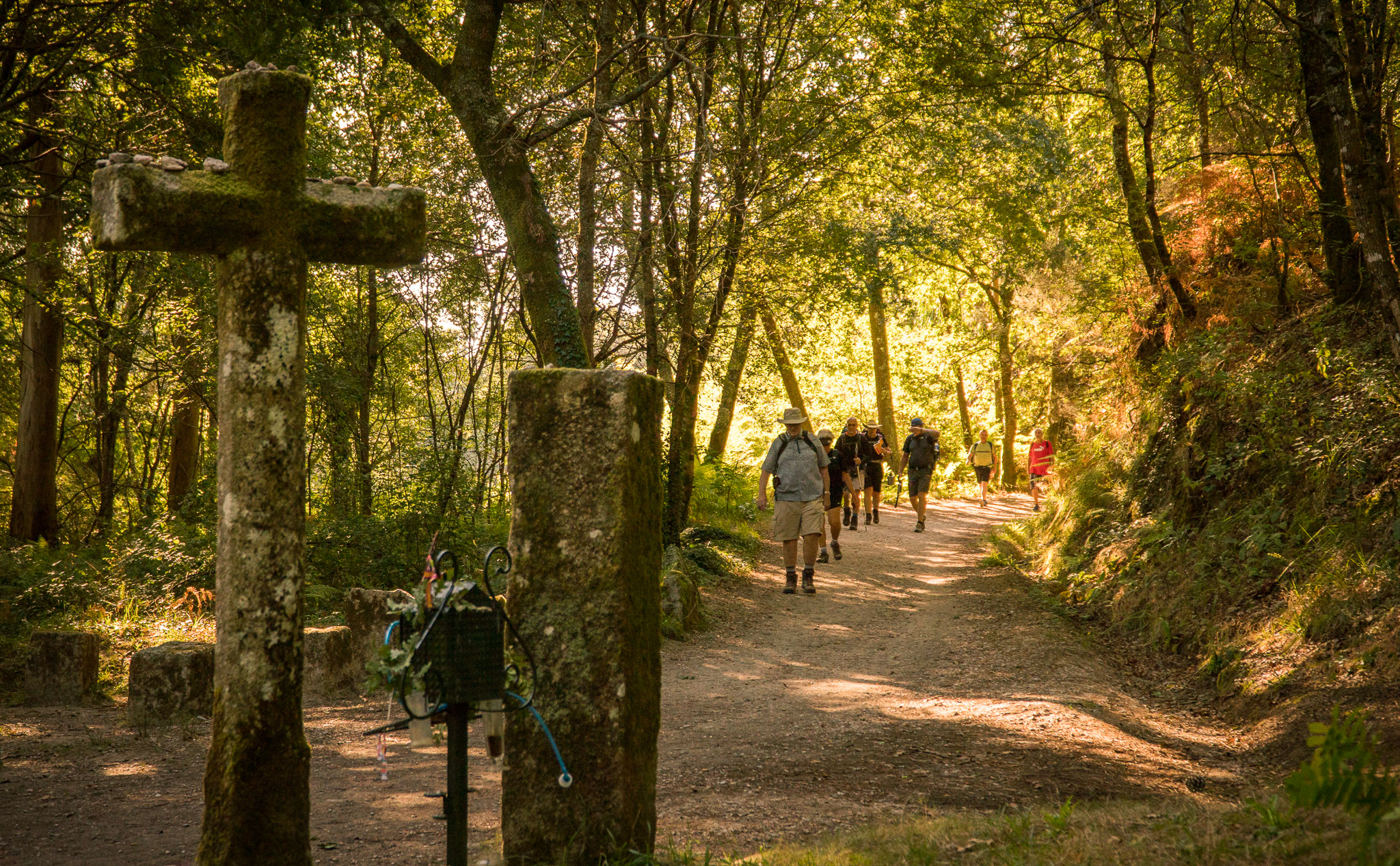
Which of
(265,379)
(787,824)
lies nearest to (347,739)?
(787,824)

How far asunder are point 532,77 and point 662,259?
3.57 meters

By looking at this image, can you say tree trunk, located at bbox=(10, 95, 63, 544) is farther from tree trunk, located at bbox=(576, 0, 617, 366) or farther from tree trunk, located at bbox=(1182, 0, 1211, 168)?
tree trunk, located at bbox=(1182, 0, 1211, 168)

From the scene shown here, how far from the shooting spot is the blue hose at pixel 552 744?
3.78 meters

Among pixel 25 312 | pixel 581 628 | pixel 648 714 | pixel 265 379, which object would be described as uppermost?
pixel 25 312

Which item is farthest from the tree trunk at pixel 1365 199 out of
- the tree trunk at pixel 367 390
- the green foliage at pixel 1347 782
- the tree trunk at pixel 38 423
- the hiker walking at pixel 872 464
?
the tree trunk at pixel 38 423

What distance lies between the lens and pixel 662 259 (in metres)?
13.1

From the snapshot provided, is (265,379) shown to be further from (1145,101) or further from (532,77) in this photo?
(1145,101)

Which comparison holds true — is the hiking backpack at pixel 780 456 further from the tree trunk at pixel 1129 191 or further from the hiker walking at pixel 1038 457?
the hiker walking at pixel 1038 457

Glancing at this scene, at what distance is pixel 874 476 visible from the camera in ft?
60.1

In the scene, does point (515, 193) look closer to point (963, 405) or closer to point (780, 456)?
point (780, 456)

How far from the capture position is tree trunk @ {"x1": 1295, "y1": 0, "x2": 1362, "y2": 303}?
7059mm

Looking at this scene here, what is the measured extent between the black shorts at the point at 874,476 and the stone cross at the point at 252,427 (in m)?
15.2

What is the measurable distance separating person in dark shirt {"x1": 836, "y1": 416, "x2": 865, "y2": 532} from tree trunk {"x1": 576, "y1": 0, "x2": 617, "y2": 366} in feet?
19.0

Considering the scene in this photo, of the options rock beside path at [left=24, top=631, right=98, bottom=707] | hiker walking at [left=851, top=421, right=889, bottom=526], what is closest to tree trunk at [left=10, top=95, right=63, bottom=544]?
rock beside path at [left=24, top=631, right=98, bottom=707]
